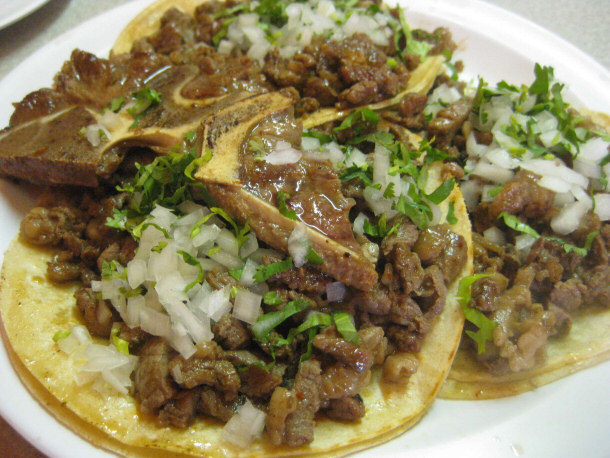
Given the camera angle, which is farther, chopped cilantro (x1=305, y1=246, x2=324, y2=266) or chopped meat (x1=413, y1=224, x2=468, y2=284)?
chopped meat (x1=413, y1=224, x2=468, y2=284)

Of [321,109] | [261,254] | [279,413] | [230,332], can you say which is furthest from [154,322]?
[321,109]

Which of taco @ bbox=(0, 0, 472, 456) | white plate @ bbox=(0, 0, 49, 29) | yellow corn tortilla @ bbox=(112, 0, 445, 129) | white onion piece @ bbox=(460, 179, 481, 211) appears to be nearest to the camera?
taco @ bbox=(0, 0, 472, 456)

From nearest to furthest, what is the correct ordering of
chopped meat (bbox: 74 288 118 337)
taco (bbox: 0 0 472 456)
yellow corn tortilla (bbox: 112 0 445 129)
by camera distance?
taco (bbox: 0 0 472 456), chopped meat (bbox: 74 288 118 337), yellow corn tortilla (bbox: 112 0 445 129)

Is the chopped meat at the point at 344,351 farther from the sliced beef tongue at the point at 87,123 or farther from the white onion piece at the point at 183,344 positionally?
the sliced beef tongue at the point at 87,123

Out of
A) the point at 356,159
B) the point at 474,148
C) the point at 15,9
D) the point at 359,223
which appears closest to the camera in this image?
the point at 359,223

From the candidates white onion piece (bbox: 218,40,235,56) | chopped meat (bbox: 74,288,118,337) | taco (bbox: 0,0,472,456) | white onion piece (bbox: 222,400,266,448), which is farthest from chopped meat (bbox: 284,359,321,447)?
white onion piece (bbox: 218,40,235,56)

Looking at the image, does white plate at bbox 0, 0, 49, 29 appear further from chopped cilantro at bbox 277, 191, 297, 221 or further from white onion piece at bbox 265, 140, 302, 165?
chopped cilantro at bbox 277, 191, 297, 221

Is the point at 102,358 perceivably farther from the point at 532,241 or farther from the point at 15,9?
the point at 15,9

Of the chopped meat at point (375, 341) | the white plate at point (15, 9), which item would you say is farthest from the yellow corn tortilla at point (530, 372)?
the white plate at point (15, 9)
